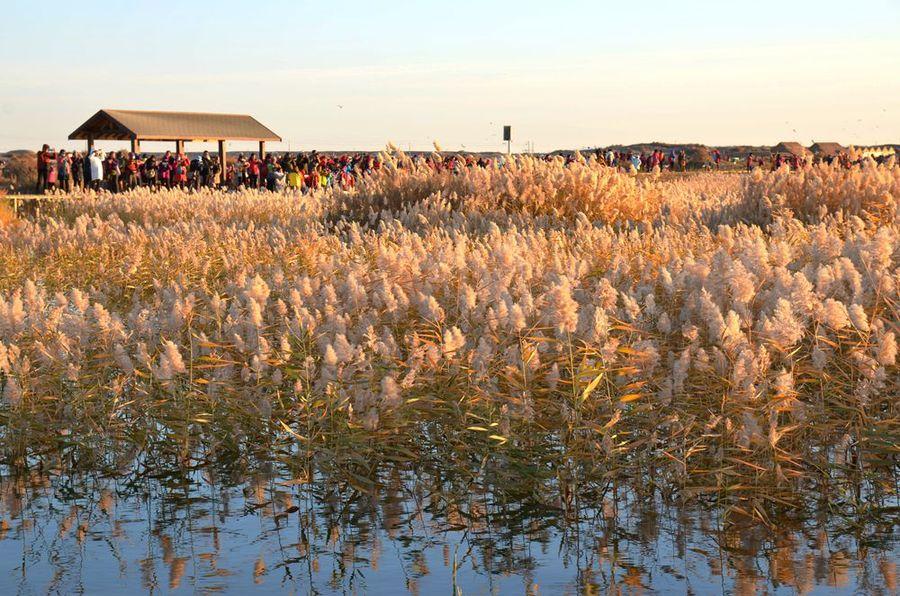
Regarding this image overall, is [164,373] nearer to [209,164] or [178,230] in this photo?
[178,230]

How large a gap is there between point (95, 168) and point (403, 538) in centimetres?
3224

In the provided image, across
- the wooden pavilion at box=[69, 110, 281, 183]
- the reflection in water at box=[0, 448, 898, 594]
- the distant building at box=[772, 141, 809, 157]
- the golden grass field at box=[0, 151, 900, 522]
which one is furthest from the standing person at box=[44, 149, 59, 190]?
the distant building at box=[772, 141, 809, 157]

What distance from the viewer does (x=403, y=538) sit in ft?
18.1

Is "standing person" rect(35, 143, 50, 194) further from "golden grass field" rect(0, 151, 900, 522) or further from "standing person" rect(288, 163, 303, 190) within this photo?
"golden grass field" rect(0, 151, 900, 522)

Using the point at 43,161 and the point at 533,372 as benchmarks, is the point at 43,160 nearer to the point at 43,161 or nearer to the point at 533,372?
the point at 43,161

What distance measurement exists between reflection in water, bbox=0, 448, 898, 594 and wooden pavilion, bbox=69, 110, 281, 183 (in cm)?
3820

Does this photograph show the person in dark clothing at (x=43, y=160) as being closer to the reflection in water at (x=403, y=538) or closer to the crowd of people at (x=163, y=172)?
the crowd of people at (x=163, y=172)

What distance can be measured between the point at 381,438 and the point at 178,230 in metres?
11.6

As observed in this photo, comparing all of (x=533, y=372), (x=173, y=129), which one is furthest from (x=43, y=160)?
(x=533, y=372)

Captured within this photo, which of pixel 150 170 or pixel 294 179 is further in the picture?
pixel 150 170

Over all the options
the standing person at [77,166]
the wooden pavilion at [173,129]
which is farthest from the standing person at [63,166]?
the wooden pavilion at [173,129]

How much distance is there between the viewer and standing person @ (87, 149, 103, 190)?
35722 mm

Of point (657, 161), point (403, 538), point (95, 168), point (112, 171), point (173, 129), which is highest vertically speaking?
point (173, 129)

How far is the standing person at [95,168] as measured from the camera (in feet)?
117
